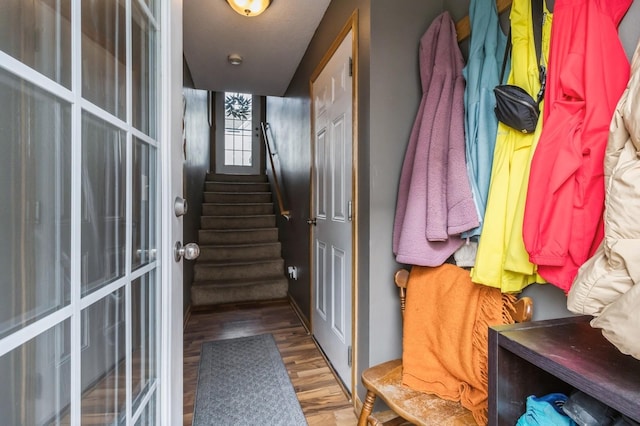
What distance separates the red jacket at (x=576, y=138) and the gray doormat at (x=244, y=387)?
1.28 m

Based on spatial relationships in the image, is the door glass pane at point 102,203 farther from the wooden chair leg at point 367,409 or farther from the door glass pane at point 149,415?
the wooden chair leg at point 367,409

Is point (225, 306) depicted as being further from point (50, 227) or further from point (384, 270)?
point (50, 227)

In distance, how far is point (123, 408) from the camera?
652mm

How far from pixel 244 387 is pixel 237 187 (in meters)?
3.30

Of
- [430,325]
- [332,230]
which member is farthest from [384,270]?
[332,230]

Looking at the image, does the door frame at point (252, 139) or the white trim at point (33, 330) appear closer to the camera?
the white trim at point (33, 330)

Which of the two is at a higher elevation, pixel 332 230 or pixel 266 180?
pixel 266 180

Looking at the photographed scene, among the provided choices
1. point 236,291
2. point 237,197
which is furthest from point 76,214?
point 237,197

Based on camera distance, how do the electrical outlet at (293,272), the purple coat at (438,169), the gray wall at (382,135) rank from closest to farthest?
the purple coat at (438,169), the gray wall at (382,135), the electrical outlet at (293,272)

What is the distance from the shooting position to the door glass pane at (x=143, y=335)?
0.71 m

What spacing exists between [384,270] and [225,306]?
2.08 metres

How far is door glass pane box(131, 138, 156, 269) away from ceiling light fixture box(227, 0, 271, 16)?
4.52 feet

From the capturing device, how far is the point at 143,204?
763mm

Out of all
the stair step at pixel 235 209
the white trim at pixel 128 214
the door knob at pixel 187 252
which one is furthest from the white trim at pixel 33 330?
the stair step at pixel 235 209
